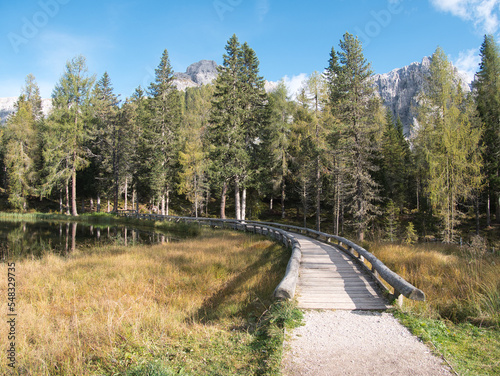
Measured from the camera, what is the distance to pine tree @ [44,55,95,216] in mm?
35219

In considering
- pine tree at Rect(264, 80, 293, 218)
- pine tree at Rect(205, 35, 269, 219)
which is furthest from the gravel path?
pine tree at Rect(264, 80, 293, 218)

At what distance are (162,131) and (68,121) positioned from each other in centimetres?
1250

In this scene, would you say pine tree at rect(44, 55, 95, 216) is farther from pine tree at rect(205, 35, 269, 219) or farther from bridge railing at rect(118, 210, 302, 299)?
pine tree at rect(205, 35, 269, 219)

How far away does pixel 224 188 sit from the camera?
1123 inches

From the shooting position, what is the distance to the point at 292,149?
121ft

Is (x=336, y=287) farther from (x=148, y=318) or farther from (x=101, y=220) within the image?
(x=101, y=220)

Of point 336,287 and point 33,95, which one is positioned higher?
point 33,95

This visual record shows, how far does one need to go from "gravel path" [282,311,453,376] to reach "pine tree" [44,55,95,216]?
3984 cm

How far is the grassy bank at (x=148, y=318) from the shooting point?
402cm

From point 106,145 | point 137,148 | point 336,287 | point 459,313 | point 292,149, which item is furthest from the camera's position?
point 106,145

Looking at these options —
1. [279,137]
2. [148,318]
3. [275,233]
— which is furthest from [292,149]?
[148,318]

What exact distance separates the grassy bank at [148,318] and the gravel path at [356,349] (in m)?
0.38

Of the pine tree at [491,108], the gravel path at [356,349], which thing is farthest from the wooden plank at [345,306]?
the pine tree at [491,108]

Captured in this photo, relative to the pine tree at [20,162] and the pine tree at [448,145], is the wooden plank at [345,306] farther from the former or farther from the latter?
the pine tree at [20,162]
